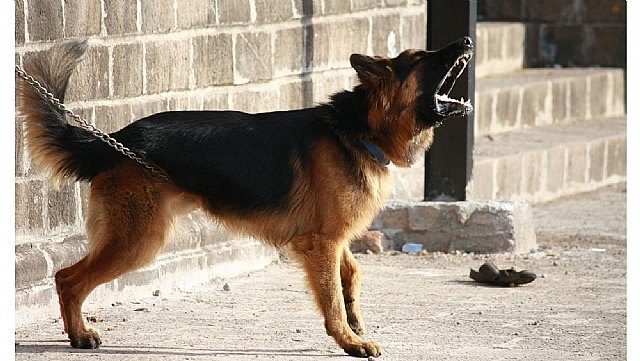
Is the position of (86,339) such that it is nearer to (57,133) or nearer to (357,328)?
(57,133)

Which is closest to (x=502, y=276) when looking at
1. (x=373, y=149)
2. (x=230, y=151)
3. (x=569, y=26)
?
(x=373, y=149)

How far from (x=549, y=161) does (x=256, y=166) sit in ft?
21.2

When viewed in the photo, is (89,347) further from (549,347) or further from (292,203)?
(549,347)

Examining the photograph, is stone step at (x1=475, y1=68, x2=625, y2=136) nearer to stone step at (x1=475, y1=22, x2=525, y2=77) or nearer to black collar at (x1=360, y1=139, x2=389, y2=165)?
stone step at (x1=475, y1=22, x2=525, y2=77)

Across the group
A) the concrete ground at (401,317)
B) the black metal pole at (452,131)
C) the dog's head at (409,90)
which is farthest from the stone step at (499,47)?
the dog's head at (409,90)

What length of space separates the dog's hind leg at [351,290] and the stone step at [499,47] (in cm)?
749

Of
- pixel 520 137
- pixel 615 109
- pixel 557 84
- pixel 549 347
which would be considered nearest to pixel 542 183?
pixel 520 137

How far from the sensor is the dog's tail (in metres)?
6.59

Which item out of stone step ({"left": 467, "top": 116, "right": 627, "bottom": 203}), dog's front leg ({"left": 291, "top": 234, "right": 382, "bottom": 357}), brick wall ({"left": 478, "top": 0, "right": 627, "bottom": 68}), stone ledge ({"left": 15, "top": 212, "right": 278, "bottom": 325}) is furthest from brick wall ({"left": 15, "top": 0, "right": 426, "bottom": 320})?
brick wall ({"left": 478, "top": 0, "right": 627, "bottom": 68})

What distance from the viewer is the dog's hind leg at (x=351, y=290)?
271 inches

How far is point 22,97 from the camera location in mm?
6570

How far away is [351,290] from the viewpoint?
6953 mm

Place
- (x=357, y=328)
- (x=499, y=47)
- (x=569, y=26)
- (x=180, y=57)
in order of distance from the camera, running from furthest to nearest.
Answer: (x=569, y=26), (x=499, y=47), (x=180, y=57), (x=357, y=328)

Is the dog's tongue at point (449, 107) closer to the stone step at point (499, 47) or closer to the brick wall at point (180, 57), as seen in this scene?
the brick wall at point (180, 57)
